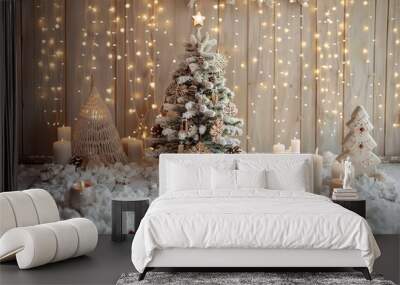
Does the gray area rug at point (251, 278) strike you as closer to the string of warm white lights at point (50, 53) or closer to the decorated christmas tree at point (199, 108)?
the decorated christmas tree at point (199, 108)

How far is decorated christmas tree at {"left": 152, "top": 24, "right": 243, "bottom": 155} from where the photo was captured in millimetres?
6988

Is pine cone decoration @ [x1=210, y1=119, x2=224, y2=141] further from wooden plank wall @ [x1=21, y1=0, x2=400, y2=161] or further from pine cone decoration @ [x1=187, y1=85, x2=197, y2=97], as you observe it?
wooden plank wall @ [x1=21, y1=0, x2=400, y2=161]

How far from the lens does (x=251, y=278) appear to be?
4.98 metres

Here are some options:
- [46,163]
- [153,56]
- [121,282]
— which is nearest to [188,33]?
[153,56]

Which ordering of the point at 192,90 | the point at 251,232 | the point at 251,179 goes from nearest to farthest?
the point at 251,232
the point at 251,179
the point at 192,90

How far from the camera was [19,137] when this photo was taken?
7574 mm

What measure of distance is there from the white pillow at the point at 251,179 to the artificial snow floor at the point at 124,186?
1295 mm

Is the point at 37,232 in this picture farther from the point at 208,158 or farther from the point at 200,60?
the point at 200,60

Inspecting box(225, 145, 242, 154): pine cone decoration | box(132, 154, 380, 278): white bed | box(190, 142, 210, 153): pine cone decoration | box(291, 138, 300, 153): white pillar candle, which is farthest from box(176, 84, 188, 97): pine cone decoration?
box(132, 154, 380, 278): white bed

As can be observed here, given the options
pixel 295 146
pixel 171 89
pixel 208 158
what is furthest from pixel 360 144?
pixel 171 89

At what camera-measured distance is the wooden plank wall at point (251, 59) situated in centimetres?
747

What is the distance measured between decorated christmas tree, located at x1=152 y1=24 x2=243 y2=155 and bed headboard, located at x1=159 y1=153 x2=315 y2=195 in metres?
0.17

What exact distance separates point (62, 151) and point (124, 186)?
2.79 feet

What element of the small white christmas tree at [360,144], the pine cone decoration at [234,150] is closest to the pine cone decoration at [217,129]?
the pine cone decoration at [234,150]
